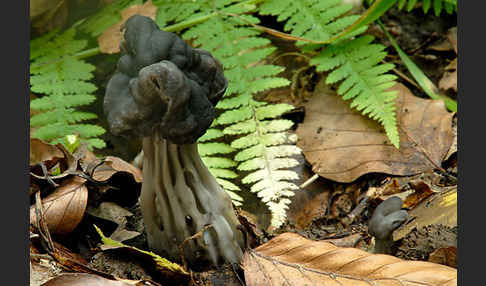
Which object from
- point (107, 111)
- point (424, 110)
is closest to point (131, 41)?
point (107, 111)

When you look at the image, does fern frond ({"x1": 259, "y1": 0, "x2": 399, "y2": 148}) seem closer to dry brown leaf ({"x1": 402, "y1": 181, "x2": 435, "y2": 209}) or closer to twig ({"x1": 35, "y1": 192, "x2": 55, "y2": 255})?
dry brown leaf ({"x1": 402, "y1": 181, "x2": 435, "y2": 209})

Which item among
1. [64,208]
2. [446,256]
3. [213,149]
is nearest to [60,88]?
[213,149]

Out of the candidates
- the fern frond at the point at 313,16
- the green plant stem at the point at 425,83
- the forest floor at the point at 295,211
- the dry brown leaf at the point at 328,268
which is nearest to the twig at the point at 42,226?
the forest floor at the point at 295,211

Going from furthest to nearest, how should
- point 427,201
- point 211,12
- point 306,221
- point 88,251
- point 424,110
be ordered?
point 211,12, point 424,110, point 306,221, point 427,201, point 88,251

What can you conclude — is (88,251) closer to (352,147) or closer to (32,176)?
(32,176)

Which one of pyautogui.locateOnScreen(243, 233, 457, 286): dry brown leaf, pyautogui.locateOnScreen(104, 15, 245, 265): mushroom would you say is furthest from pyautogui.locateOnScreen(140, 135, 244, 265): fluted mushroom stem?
pyautogui.locateOnScreen(243, 233, 457, 286): dry brown leaf

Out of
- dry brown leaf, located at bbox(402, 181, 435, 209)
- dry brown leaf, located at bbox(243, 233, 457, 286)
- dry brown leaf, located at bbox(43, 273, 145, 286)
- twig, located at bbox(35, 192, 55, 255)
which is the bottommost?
dry brown leaf, located at bbox(243, 233, 457, 286)

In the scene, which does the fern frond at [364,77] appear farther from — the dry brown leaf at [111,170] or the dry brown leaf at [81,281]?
the dry brown leaf at [81,281]
